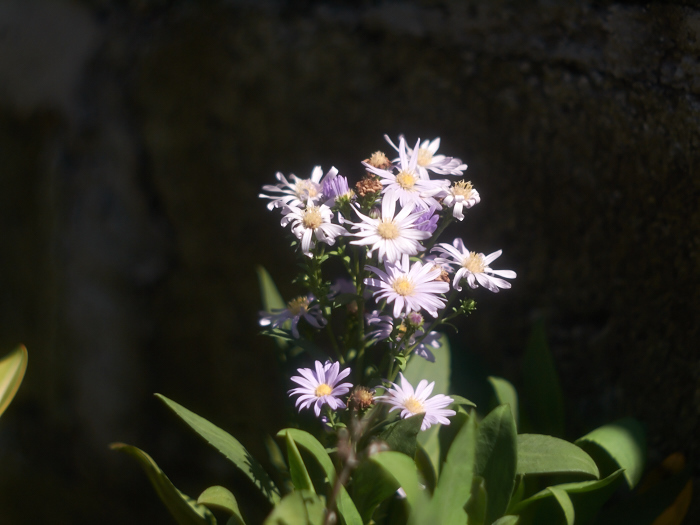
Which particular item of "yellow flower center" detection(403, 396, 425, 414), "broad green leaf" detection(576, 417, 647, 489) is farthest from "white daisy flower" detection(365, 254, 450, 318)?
"broad green leaf" detection(576, 417, 647, 489)

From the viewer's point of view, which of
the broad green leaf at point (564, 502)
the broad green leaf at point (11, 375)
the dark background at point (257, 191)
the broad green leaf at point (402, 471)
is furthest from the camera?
the dark background at point (257, 191)

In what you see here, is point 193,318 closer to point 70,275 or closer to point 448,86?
point 70,275

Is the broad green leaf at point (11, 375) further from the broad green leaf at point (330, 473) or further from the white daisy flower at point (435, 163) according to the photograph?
the white daisy flower at point (435, 163)

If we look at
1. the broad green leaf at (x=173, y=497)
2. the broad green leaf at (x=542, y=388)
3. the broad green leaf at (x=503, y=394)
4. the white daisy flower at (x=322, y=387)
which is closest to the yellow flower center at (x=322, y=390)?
the white daisy flower at (x=322, y=387)

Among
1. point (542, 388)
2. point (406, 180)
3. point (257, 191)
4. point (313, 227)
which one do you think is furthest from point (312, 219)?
point (257, 191)

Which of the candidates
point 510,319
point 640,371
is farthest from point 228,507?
point 640,371

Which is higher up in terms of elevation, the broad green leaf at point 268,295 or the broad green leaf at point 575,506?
the broad green leaf at point 268,295

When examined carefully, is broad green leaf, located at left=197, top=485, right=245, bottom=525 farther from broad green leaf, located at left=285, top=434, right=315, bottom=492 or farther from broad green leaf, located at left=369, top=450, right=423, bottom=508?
broad green leaf, located at left=369, top=450, right=423, bottom=508
